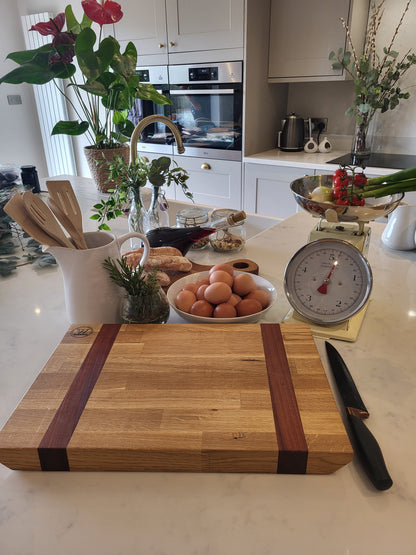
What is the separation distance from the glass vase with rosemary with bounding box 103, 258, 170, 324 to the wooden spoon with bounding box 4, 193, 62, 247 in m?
0.10

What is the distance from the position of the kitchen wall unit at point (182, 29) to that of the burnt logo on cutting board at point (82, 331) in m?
2.39

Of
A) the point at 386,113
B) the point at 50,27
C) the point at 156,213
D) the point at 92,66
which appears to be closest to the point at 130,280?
the point at 156,213

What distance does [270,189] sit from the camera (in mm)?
2727

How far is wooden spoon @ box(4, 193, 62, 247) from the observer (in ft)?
2.05

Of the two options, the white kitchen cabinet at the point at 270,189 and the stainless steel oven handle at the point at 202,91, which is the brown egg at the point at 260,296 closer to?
the white kitchen cabinet at the point at 270,189

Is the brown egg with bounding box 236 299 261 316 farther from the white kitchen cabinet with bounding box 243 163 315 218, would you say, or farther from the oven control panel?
the oven control panel

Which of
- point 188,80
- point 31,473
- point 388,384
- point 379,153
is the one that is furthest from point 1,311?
point 379,153

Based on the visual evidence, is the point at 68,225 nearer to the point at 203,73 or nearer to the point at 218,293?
the point at 218,293

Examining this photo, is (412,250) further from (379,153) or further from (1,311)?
(379,153)

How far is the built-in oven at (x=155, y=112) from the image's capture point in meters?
2.97

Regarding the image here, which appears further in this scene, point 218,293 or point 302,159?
point 302,159

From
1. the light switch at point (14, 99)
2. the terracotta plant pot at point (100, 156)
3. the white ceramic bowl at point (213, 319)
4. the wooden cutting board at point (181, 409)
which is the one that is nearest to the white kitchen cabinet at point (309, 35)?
the terracotta plant pot at point (100, 156)

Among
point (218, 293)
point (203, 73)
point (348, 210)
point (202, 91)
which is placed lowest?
point (218, 293)

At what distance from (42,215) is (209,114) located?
2425mm
